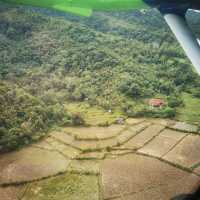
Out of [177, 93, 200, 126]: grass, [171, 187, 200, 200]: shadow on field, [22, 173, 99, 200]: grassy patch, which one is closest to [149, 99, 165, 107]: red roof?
[177, 93, 200, 126]: grass

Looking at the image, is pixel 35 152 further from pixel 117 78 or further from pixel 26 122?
pixel 117 78

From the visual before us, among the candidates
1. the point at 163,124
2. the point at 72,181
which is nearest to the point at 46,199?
the point at 72,181

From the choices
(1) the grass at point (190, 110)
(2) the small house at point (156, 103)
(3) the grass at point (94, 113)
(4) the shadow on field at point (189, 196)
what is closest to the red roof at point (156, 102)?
(2) the small house at point (156, 103)

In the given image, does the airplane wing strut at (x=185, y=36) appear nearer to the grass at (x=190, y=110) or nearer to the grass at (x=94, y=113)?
the grass at (x=94, y=113)

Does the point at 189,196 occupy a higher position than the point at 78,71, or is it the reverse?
the point at 78,71

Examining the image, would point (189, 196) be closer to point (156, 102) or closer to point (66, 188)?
point (66, 188)

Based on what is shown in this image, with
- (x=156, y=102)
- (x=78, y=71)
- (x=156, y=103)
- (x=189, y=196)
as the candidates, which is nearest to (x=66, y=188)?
(x=189, y=196)

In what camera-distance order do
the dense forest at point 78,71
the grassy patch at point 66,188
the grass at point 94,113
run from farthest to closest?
the grass at point 94,113 → the dense forest at point 78,71 → the grassy patch at point 66,188
